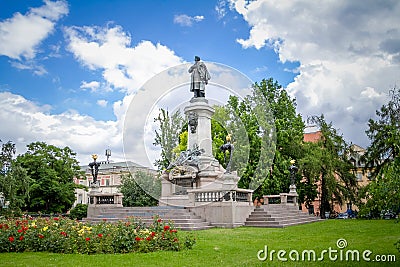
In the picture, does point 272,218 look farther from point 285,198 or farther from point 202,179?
point 285,198

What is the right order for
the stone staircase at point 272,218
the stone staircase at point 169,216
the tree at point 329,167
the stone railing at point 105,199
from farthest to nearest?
the tree at point 329,167 < the stone railing at point 105,199 < the stone staircase at point 272,218 < the stone staircase at point 169,216

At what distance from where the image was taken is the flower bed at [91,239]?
1009cm

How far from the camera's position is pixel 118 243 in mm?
10086

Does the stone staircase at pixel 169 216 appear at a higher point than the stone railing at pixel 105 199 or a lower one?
lower

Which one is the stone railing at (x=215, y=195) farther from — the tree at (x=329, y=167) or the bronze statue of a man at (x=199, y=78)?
the tree at (x=329, y=167)

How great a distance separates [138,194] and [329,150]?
18493mm

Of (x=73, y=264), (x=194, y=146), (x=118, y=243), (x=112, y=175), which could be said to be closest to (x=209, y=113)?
(x=194, y=146)

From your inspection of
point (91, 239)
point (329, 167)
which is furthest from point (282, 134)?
point (91, 239)

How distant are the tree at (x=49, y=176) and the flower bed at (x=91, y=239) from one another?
26219 mm

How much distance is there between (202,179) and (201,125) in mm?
3699

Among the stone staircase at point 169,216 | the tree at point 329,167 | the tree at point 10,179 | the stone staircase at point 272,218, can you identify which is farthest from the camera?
the tree at point 329,167

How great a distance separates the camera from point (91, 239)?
1021 cm

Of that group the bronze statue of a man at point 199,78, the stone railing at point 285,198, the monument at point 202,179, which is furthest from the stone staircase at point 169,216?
the stone railing at point 285,198

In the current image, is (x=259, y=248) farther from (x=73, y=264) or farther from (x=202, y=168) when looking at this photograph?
(x=202, y=168)
